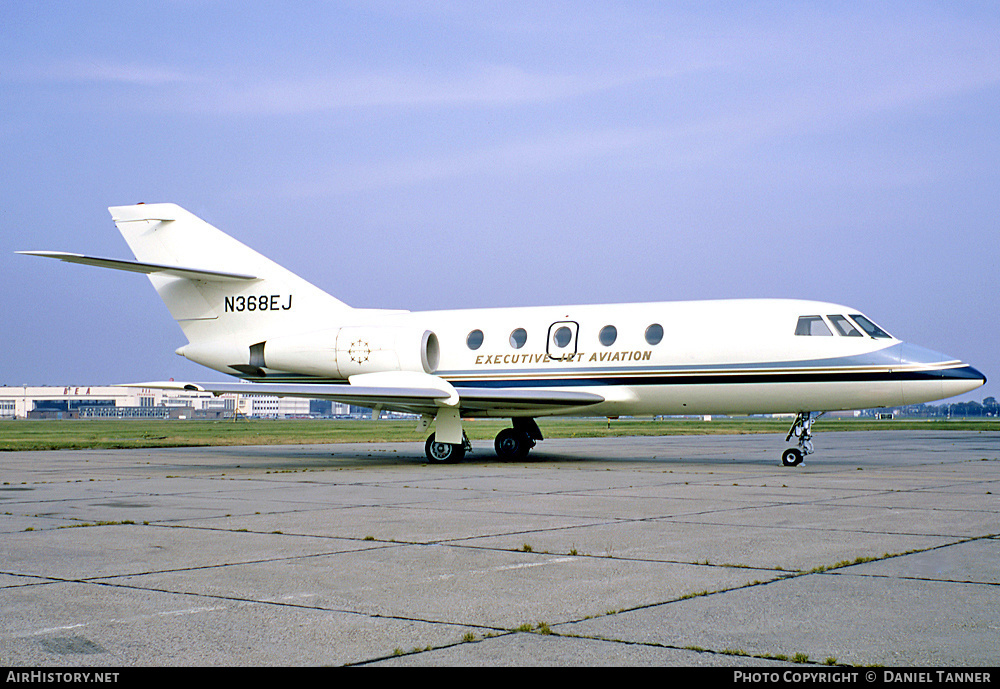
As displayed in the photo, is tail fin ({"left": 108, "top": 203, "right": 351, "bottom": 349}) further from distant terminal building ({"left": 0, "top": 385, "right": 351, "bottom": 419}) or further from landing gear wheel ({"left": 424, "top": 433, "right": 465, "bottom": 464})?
distant terminal building ({"left": 0, "top": 385, "right": 351, "bottom": 419})

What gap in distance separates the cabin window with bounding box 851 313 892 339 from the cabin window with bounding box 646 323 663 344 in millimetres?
3583

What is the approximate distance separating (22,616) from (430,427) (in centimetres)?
1475

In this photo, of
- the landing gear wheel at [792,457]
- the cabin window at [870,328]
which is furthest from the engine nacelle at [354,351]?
the cabin window at [870,328]

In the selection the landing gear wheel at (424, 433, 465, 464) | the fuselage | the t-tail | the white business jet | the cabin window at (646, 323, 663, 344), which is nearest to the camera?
the fuselage

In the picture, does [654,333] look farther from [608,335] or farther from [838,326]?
[838,326]

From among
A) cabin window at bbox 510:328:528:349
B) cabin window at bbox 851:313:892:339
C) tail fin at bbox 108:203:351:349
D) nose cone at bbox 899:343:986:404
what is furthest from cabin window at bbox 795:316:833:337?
tail fin at bbox 108:203:351:349

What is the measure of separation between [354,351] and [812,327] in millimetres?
9614

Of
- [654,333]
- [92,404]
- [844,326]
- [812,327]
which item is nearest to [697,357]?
[654,333]

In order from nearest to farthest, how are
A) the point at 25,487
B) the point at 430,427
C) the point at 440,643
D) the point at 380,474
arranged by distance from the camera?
the point at 440,643 < the point at 25,487 < the point at 380,474 < the point at 430,427

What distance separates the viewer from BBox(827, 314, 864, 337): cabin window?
17.3m

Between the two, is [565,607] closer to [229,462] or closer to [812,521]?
[812,521]

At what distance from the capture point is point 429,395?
18.1 meters

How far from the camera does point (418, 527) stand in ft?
30.2
